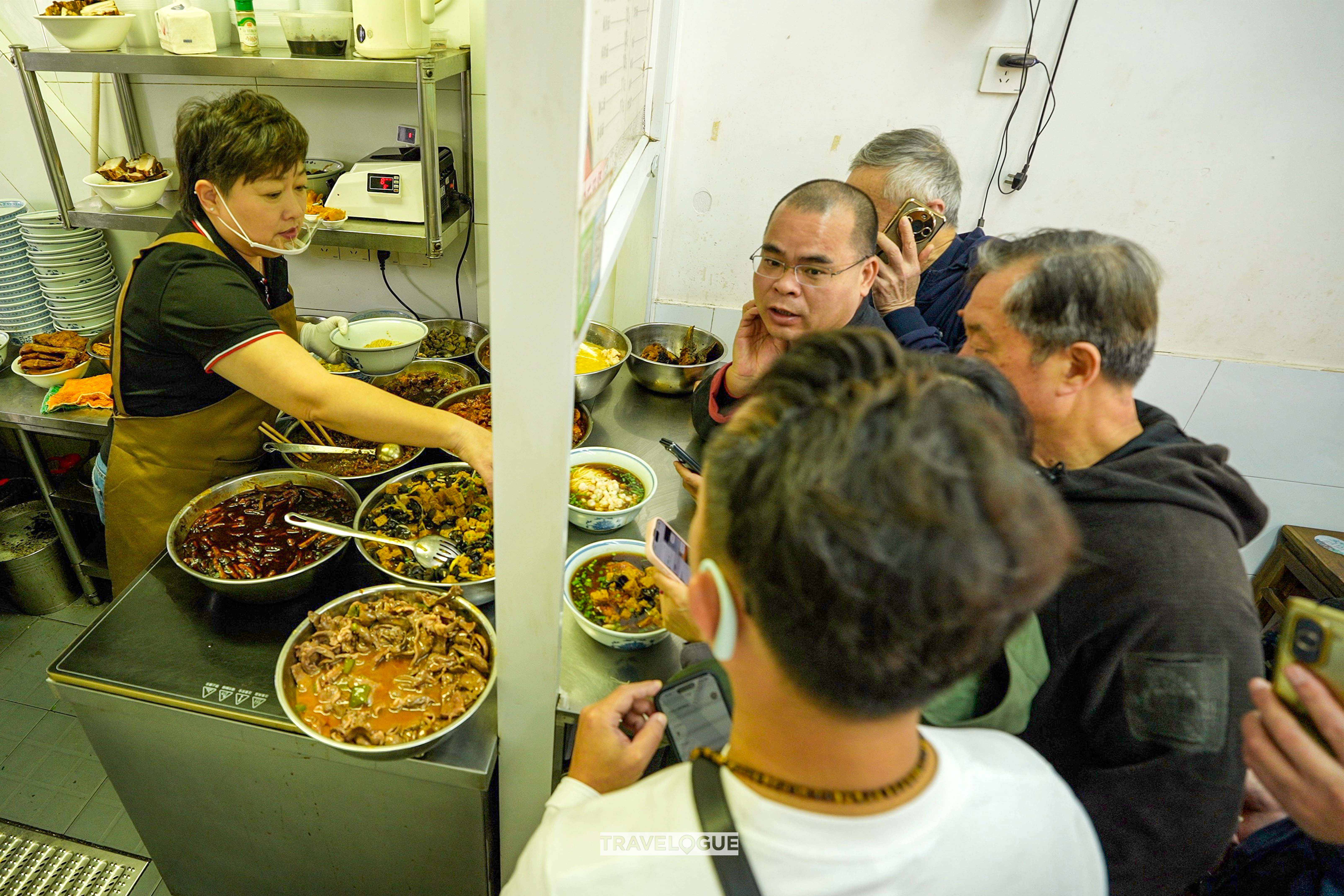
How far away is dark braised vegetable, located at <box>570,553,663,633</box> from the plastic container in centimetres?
218

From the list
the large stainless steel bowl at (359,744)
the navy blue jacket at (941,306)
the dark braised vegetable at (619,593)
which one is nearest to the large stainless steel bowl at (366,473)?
the large stainless steel bowl at (359,744)

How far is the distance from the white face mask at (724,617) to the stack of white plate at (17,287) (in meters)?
3.86

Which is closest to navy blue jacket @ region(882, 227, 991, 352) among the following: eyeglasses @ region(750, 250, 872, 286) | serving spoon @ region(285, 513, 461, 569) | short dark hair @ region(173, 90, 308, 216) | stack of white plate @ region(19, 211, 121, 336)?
eyeglasses @ region(750, 250, 872, 286)

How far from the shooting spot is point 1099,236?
1.45 metres

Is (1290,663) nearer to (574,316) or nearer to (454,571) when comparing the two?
(574,316)

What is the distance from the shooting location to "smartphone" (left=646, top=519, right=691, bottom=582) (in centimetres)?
160

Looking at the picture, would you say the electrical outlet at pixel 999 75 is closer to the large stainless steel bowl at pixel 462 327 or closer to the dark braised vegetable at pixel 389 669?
the large stainless steel bowl at pixel 462 327

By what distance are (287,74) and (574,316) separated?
7.29 ft

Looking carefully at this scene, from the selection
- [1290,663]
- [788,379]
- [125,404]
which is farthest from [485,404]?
[1290,663]

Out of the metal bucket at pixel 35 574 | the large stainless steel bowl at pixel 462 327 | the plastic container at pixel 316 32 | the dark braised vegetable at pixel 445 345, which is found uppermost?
the plastic container at pixel 316 32

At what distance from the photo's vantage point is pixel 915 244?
8.16 feet

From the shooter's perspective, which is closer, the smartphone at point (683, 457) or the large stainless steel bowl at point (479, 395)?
the smartphone at point (683, 457)

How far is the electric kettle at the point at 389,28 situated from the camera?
229 centimetres

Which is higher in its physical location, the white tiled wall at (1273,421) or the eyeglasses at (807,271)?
the eyeglasses at (807,271)
